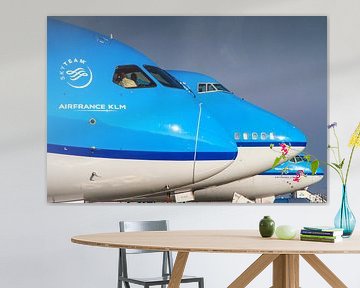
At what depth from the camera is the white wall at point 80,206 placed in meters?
6.59

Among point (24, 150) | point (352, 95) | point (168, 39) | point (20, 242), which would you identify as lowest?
point (20, 242)

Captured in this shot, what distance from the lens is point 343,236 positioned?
15.0ft

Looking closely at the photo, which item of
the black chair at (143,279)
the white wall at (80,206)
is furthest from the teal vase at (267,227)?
the white wall at (80,206)

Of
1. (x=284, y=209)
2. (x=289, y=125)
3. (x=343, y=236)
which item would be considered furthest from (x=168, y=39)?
A: (x=343, y=236)

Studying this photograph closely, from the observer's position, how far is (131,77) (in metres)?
6.62

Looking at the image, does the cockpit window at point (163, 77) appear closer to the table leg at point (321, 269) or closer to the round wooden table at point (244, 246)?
the round wooden table at point (244, 246)

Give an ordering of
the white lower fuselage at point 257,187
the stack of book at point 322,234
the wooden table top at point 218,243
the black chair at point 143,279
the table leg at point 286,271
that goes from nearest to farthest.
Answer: the wooden table top at point 218,243 < the stack of book at point 322,234 < the table leg at point 286,271 < the black chair at point 143,279 < the white lower fuselage at point 257,187

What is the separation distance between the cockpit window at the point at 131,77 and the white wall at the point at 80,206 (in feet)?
1.54

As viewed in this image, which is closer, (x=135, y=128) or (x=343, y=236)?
(x=343, y=236)

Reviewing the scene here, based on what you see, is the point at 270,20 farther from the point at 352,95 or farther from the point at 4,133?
the point at 4,133

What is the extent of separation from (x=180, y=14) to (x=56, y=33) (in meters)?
1.02

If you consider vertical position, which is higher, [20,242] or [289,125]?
[289,125]

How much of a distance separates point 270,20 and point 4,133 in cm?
236

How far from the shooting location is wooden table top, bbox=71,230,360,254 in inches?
149
